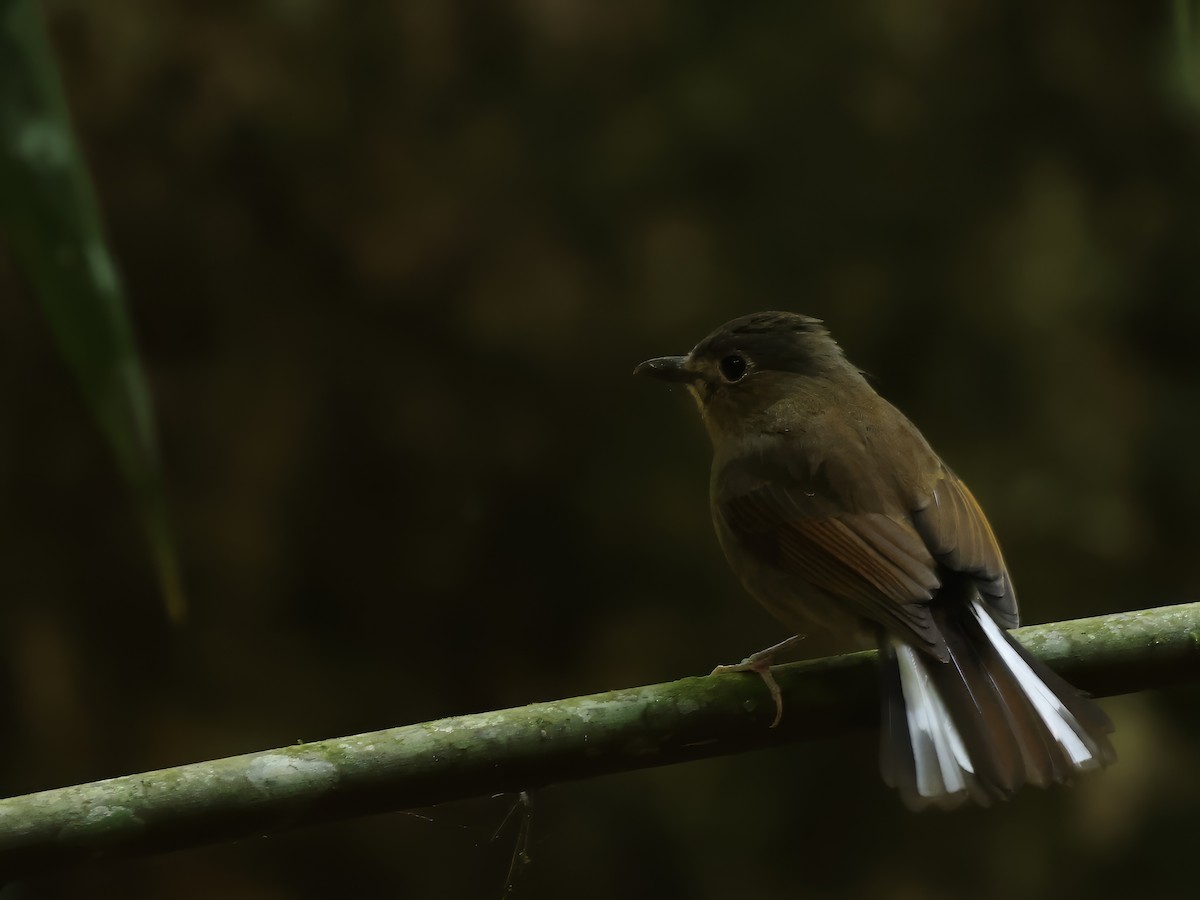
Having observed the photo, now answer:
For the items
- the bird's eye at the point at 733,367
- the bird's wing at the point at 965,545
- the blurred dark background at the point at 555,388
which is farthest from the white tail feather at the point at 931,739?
the blurred dark background at the point at 555,388

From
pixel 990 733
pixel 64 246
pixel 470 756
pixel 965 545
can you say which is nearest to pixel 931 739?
pixel 990 733

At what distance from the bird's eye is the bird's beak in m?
0.08

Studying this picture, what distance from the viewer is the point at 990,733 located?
2.17 meters

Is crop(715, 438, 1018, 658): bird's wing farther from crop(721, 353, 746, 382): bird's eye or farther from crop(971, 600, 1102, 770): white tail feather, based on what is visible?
crop(721, 353, 746, 382): bird's eye

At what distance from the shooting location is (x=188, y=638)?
4.62 m

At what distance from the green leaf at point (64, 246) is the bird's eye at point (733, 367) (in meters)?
2.32

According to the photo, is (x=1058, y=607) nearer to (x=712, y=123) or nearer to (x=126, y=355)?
(x=712, y=123)

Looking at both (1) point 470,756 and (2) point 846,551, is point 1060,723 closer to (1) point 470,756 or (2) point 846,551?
(2) point 846,551

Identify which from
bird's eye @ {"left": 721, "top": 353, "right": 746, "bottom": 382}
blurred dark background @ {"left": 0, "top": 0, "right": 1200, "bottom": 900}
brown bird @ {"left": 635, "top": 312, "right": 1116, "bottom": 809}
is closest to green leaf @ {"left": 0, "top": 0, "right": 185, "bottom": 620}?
brown bird @ {"left": 635, "top": 312, "right": 1116, "bottom": 809}

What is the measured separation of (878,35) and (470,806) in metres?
3.14

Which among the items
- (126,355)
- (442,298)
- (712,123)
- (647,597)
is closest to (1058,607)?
(647,597)

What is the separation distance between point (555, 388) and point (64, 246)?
373 cm

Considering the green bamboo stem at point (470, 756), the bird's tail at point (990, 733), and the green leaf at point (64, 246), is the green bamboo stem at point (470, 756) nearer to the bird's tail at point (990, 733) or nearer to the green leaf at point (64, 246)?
the bird's tail at point (990, 733)

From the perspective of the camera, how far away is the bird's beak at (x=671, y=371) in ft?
11.1
